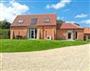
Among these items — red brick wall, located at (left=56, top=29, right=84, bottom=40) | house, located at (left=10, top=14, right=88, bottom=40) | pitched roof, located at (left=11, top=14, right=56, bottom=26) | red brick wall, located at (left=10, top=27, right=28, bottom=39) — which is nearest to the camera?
red brick wall, located at (left=56, top=29, right=84, bottom=40)

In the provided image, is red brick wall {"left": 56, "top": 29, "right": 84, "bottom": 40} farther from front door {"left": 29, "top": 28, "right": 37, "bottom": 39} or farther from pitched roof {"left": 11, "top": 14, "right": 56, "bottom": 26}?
front door {"left": 29, "top": 28, "right": 37, "bottom": 39}

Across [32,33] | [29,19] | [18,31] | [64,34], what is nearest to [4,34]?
[18,31]

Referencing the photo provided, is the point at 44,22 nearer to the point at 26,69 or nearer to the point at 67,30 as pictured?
the point at 67,30

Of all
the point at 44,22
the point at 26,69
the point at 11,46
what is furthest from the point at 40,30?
the point at 26,69

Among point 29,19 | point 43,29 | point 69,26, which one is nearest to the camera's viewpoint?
point 69,26

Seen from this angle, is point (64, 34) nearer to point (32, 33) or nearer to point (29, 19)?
point (32, 33)

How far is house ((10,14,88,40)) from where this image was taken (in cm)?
3509

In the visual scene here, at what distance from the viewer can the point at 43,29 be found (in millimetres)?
35875

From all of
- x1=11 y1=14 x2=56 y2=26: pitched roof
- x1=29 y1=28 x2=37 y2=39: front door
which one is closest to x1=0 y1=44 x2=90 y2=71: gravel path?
x1=29 y1=28 x2=37 y2=39: front door

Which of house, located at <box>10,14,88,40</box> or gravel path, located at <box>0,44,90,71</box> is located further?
house, located at <box>10,14,88,40</box>

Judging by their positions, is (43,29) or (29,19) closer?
(43,29)

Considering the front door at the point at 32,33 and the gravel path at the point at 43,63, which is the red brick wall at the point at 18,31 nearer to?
the front door at the point at 32,33

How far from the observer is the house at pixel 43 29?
115 ft

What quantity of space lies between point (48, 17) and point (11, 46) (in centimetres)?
1892
